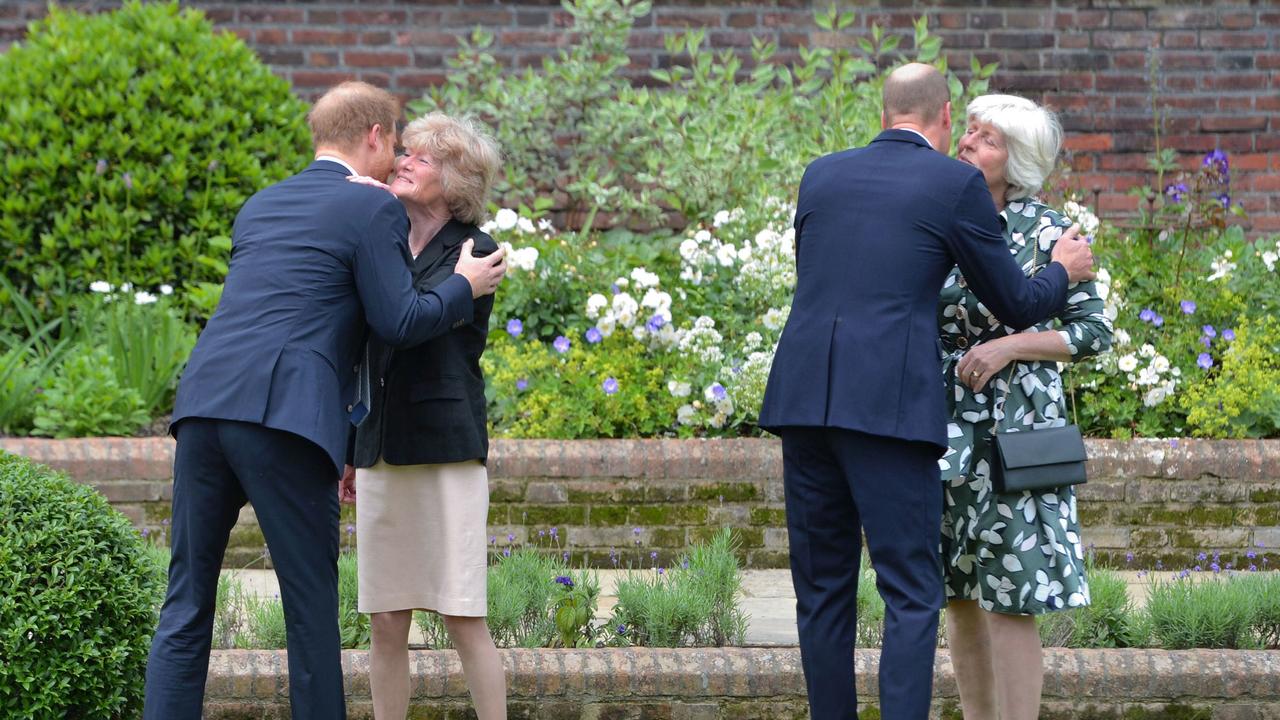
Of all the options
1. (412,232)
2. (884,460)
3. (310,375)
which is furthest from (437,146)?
(884,460)

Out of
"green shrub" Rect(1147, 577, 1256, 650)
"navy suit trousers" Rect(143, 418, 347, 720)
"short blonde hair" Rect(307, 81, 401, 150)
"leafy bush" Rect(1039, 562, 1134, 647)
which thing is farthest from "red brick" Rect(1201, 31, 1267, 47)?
"navy suit trousers" Rect(143, 418, 347, 720)

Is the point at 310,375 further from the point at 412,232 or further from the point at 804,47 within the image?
the point at 804,47

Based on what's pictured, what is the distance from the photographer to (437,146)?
3719 millimetres

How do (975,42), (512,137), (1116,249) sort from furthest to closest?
(975,42) < (512,137) < (1116,249)

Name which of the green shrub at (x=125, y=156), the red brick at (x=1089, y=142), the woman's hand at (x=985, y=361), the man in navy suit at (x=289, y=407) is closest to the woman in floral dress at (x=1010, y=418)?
the woman's hand at (x=985, y=361)

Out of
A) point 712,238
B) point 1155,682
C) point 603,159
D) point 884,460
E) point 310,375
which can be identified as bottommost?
point 1155,682

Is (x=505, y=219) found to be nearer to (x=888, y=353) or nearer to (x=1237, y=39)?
(x=888, y=353)

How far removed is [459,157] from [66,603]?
151cm

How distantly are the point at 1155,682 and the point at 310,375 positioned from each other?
102 inches

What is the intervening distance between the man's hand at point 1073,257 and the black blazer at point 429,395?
4.70 feet

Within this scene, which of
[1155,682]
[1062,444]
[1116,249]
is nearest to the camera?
[1062,444]

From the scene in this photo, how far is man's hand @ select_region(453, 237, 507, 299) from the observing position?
360 centimetres

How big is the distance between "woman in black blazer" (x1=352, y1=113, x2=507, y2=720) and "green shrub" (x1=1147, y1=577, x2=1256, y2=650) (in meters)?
2.11

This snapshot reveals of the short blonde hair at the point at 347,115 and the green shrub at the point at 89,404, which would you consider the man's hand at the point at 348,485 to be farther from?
the green shrub at the point at 89,404
